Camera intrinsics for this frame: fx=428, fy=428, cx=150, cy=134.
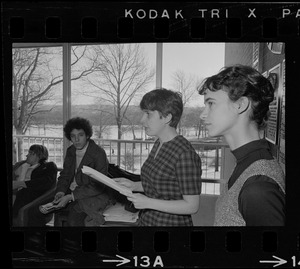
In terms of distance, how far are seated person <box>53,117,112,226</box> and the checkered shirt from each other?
0.65 ft

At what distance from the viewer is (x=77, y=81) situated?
186 cm

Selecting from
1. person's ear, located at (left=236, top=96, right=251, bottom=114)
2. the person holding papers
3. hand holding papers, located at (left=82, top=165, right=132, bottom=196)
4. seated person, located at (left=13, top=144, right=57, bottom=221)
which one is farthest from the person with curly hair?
seated person, located at (left=13, top=144, right=57, bottom=221)

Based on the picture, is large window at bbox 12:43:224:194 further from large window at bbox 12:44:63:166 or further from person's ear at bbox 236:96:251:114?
person's ear at bbox 236:96:251:114

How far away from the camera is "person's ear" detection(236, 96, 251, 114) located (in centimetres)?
178

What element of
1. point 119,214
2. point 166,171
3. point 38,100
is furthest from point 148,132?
point 38,100

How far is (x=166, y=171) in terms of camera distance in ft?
5.86

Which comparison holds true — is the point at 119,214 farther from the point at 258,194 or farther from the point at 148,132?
the point at 258,194
